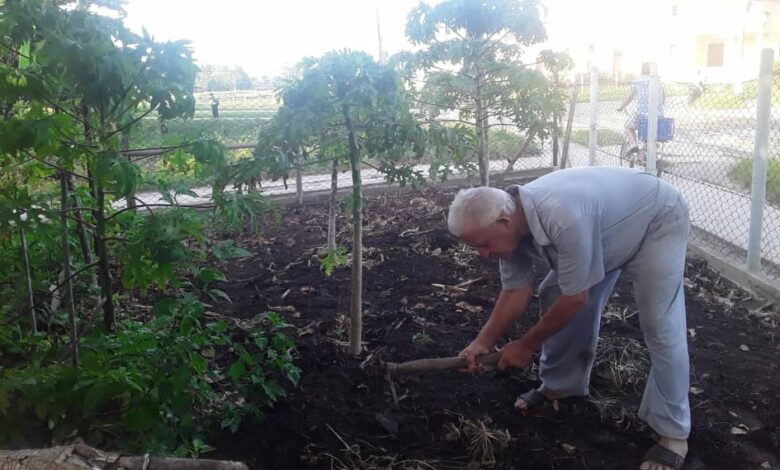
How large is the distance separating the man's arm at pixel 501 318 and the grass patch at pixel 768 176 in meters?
4.97

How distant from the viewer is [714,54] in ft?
101

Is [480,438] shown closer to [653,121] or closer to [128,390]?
[128,390]

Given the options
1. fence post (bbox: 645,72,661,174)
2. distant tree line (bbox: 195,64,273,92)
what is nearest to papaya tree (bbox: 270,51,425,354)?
fence post (bbox: 645,72,661,174)

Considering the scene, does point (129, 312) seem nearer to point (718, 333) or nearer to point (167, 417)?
point (167, 417)

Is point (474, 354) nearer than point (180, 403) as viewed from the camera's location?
No

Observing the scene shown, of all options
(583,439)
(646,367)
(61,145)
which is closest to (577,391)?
(583,439)

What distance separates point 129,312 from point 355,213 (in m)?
2.00

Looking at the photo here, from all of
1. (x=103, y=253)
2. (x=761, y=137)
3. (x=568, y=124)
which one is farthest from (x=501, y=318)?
(x=568, y=124)

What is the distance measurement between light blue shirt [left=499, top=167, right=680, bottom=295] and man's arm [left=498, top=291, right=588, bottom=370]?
5 cm

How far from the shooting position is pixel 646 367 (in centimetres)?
399

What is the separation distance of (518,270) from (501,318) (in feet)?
0.80

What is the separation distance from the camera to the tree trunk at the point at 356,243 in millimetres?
3512

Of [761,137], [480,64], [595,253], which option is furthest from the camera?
[480,64]

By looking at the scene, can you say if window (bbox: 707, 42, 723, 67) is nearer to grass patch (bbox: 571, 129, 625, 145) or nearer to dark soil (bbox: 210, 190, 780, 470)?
grass patch (bbox: 571, 129, 625, 145)
